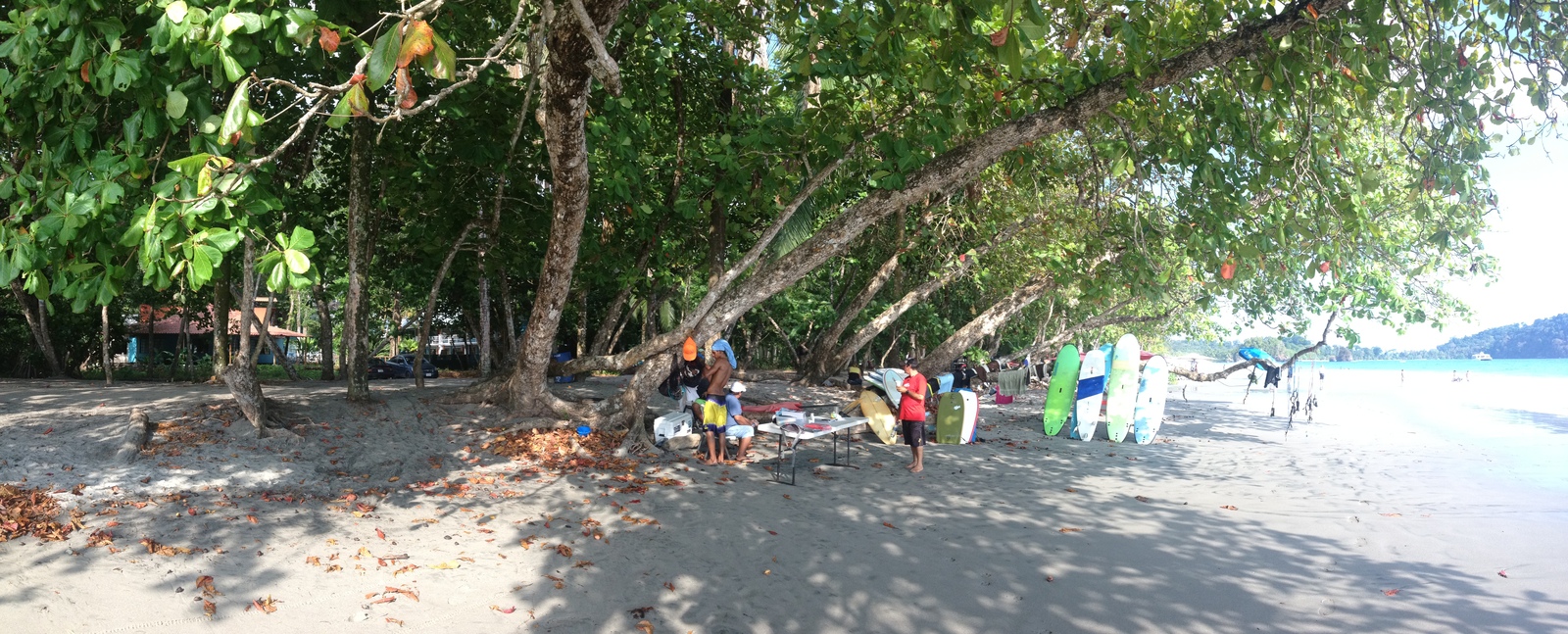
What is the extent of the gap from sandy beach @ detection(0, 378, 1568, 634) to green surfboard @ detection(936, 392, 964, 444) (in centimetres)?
159

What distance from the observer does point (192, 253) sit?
3.55 metres

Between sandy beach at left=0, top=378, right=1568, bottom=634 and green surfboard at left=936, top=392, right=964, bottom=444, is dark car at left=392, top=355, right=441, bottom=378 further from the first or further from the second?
green surfboard at left=936, top=392, right=964, bottom=444

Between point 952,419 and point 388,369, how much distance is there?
19.9 meters

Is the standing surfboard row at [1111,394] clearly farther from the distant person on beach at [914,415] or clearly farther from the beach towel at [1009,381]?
the beach towel at [1009,381]

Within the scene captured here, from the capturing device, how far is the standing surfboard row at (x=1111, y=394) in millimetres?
11297

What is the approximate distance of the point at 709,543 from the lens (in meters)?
5.28

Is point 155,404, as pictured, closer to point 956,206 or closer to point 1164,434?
point 956,206

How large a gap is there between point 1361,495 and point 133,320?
28.6 metres

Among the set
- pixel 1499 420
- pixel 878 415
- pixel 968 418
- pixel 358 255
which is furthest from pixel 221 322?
pixel 1499 420

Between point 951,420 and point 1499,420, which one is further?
point 1499,420

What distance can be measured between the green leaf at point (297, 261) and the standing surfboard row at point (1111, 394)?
1003 cm

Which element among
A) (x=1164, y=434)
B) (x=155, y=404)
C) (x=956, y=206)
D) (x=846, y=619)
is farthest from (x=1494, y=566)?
(x=155, y=404)

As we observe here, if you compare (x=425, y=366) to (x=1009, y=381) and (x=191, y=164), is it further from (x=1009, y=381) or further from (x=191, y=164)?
(x=191, y=164)

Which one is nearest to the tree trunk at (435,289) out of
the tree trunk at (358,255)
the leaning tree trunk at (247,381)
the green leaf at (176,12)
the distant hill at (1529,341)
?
the tree trunk at (358,255)
